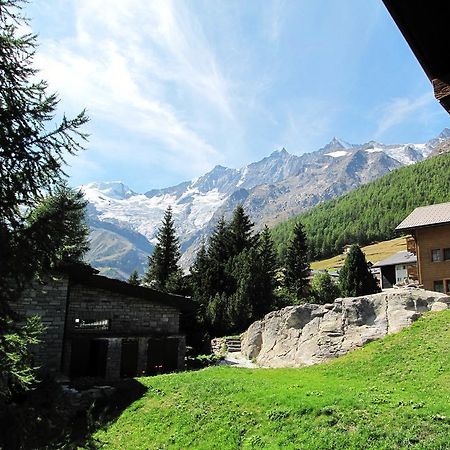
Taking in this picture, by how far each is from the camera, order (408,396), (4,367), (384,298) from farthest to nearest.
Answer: (384,298)
(408,396)
(4,367)

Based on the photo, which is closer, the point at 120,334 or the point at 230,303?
the point at 120,334

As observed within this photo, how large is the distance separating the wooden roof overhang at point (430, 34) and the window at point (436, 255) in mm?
40742

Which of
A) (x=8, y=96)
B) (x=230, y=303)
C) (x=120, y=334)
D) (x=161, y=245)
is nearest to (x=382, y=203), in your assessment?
(x=161, y=245)

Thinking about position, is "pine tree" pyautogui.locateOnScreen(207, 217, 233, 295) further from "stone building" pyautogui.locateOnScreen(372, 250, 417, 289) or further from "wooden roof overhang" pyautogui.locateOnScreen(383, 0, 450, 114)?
"wooden roof overhang" pyautogui.locateOnScreen(383, 0, 450, 114)

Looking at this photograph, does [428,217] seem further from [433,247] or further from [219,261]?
[219,261]

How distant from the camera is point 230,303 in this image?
1500 inches

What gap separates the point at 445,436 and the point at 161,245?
4853 centimetres

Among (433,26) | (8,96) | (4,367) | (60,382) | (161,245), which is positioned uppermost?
(161,245)

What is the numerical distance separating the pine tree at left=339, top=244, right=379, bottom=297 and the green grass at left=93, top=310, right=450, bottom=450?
27552mm

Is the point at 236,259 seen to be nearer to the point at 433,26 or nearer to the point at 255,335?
the point at 255,335

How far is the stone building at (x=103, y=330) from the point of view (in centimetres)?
2162

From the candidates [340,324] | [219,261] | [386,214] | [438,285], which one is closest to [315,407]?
[340,324]

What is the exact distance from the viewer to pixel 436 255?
130ft

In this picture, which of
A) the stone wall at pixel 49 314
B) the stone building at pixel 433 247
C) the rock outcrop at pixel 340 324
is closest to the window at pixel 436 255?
the stone building at pixel 433 247
